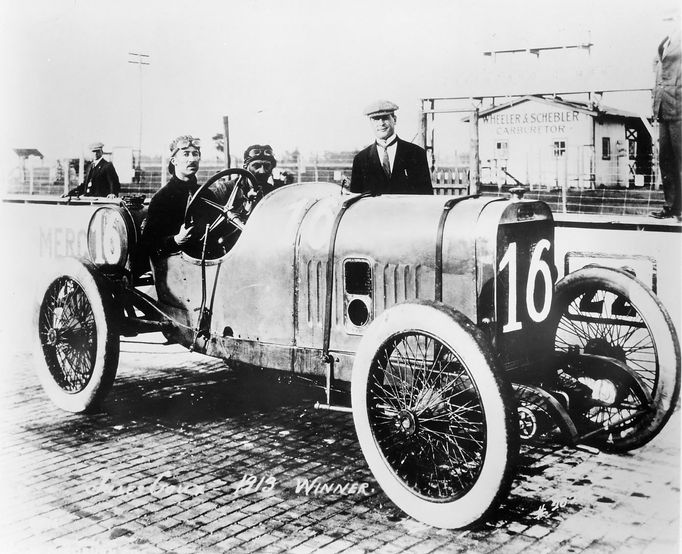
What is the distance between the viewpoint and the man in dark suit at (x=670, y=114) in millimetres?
3428

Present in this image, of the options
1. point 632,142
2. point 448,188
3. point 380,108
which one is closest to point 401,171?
point 380,108

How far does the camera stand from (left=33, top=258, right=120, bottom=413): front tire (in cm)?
439

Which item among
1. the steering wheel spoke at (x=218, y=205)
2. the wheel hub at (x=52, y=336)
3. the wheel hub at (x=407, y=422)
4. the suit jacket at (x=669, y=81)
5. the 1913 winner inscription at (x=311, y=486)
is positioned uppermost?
the suit jacket at (x=669, y=81)

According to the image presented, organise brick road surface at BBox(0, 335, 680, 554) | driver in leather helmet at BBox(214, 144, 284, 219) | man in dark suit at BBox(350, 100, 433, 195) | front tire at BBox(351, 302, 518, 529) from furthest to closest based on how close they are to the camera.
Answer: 1. driver in leather helmet at BBox(214, 144, 284, 219)
2. man in dark suit at BBox(350, 100, 433, 195)
3. brick road surface at BBox(0, 335, 680, 554)
4. front tire at BBox(351, 302, 518, 529)

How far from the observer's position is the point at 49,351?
475 centimetres

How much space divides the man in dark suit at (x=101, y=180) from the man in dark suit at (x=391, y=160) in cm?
252

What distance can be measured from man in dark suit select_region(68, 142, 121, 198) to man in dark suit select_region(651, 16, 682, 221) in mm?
4266

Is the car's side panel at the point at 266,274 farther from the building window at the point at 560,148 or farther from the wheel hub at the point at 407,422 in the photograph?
the building window at the point at 560,148

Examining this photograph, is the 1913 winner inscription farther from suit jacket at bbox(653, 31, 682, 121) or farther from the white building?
suit jacket at bbox(653, 31, 682, 121)

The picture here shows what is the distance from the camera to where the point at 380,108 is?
14.5 ft

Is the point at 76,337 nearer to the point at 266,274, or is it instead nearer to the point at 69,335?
the point at 69,335

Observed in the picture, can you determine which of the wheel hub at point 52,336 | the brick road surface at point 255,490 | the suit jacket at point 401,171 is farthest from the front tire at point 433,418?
the wheel hub at point 52,336

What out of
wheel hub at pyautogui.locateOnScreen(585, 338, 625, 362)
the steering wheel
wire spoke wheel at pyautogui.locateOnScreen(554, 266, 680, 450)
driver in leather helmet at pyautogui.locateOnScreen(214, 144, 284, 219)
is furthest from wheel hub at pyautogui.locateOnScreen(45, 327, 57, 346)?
wheel hub at pyautogui.locateOnScreen(585, 338, 625, 362)

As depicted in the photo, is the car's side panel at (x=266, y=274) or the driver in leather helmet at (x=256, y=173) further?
the driver in leather helmet at (x=256, y=173)
